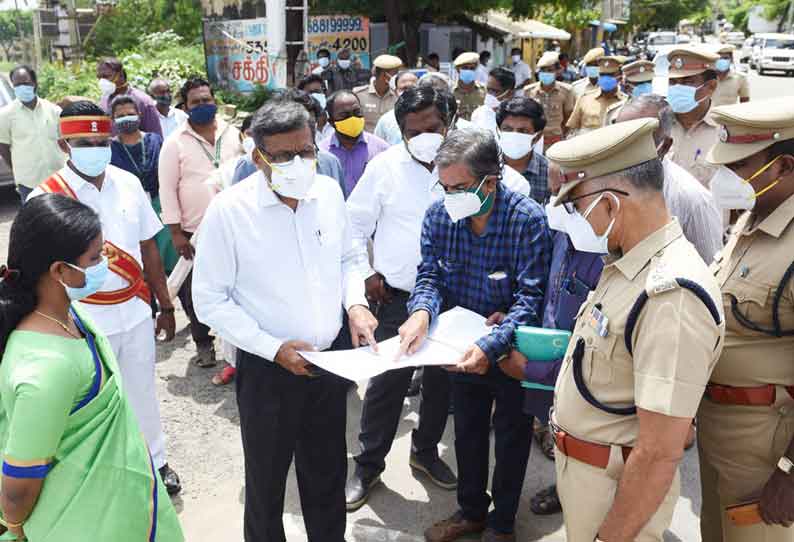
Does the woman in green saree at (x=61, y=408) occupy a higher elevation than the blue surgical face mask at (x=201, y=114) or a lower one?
lower

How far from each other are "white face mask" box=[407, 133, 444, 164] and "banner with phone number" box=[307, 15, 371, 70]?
1447cm

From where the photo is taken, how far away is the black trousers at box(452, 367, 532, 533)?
303 centimetres

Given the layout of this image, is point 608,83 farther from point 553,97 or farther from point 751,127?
point 751,127

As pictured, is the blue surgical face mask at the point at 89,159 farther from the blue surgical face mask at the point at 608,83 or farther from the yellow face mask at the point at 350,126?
the blue surgical face mask at the point at 608,83

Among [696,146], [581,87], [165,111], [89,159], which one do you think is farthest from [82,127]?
[581,87]

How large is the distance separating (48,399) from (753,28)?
7275 centimetres

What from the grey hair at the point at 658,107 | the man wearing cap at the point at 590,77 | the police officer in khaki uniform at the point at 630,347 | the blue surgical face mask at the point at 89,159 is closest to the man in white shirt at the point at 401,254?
the grey hair at the point at 658,107

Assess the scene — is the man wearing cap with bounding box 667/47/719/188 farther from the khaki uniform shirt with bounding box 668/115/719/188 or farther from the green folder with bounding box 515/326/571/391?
the green folder with bounding box 515/326/571/391

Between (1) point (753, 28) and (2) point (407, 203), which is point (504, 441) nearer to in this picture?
(2) point (407, 203)

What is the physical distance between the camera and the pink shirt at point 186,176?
196 inches

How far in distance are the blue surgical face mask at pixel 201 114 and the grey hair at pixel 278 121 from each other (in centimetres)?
270

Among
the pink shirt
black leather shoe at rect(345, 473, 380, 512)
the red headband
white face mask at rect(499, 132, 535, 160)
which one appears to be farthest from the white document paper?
the pink shirt

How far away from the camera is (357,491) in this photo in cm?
362

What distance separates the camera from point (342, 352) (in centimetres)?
265
